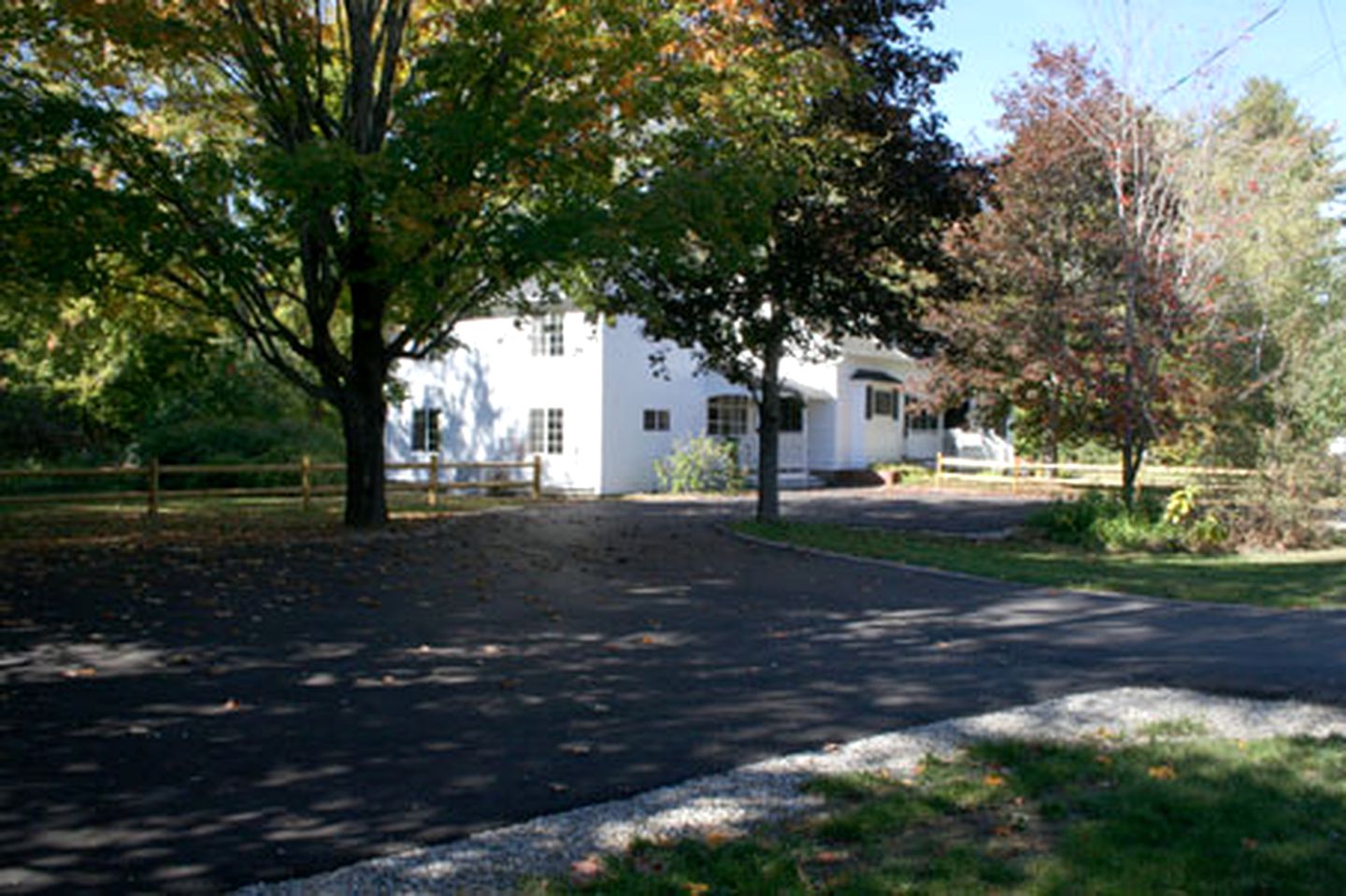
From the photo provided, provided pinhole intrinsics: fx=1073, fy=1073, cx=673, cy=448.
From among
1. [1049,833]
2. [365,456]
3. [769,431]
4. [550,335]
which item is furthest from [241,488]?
[1049,833]

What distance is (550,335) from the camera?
29844 mm

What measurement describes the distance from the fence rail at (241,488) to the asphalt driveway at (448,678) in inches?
252

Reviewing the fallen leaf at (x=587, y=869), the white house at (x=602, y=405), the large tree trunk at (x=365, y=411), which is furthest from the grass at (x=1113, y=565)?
the white house at (x=602, y=405)

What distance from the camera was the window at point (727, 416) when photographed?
3178 cm

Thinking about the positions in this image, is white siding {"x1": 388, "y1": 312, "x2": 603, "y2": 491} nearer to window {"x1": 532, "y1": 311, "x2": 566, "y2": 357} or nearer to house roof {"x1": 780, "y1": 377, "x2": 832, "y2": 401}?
window {"x1": 532, "y1": 311, "x2": 566, "y2": 357}

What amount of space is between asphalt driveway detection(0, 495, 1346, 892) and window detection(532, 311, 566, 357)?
633 inches

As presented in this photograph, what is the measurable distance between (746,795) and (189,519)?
1705 centimetres

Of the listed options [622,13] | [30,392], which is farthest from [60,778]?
[30,392]

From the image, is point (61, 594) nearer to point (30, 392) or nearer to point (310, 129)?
point (310, 129)

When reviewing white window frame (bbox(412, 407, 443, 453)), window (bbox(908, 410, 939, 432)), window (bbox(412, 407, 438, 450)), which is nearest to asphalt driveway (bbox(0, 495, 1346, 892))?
white window frame (bbox(412, 407, 443, 453))

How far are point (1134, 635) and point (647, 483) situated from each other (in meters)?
20.6

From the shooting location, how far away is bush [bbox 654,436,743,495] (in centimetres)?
2867

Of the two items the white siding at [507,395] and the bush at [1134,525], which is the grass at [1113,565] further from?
the white siding at [507,395]

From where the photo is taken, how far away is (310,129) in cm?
1636
